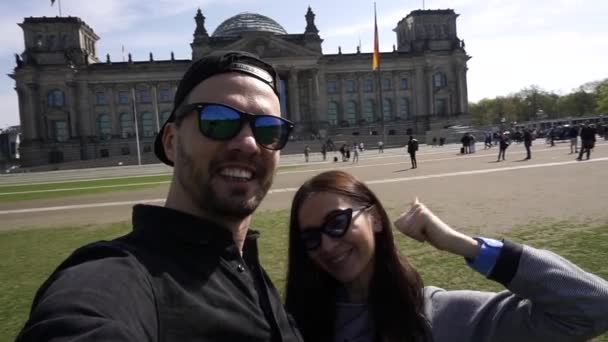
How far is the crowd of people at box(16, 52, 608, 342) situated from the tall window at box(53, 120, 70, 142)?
270ft

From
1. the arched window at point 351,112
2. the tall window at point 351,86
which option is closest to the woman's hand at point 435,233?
the arched window at point 351,112

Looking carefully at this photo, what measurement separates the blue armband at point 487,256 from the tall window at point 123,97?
8175 cm

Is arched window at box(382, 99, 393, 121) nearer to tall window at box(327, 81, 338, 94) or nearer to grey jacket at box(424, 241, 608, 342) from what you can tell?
tall window at box(327, 81, 338, 94)

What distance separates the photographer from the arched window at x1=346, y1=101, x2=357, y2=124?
8269 centimetres

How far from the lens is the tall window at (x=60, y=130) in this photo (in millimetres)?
74812

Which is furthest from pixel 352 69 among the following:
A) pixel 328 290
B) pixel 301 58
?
pixel 328 290

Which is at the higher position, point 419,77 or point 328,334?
point 419,77

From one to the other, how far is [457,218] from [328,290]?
24.1 feet

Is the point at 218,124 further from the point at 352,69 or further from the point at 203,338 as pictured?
the point at 352,69

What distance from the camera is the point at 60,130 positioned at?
246 ft

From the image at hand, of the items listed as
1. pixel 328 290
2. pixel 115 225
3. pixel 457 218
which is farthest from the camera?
pixel 115 225

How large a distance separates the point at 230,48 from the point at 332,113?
2317cm

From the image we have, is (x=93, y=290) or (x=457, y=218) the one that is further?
(x=457, y=218)

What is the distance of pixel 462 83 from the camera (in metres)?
83.2
